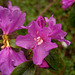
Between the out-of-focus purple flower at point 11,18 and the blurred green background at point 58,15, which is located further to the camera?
the blurred green background at point 58,15

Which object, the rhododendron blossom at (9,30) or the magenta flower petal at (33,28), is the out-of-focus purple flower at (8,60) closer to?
the rhododendron blossom at (9,30)

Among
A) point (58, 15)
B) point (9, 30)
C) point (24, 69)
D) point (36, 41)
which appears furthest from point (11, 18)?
point (58, 15)

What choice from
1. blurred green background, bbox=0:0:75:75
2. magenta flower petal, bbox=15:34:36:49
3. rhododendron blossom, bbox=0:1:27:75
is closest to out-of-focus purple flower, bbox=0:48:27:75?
rhododendron blossom, bbox=0:1:27:75

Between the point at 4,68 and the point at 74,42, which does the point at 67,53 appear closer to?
the point at 74,42

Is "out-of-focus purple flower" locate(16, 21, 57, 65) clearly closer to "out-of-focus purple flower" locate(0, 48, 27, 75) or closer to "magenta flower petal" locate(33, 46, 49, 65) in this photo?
"magenta flower petal" locate(33, 46, 49, 65)

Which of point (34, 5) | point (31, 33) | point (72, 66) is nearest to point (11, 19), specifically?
point (31, 33)

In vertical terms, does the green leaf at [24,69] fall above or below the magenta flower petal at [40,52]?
below

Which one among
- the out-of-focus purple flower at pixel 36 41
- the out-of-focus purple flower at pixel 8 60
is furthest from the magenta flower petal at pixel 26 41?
the out-of-focus purple flower at pixel 8 60

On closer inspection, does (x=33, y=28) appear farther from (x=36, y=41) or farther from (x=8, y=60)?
(x=8, y=60)
